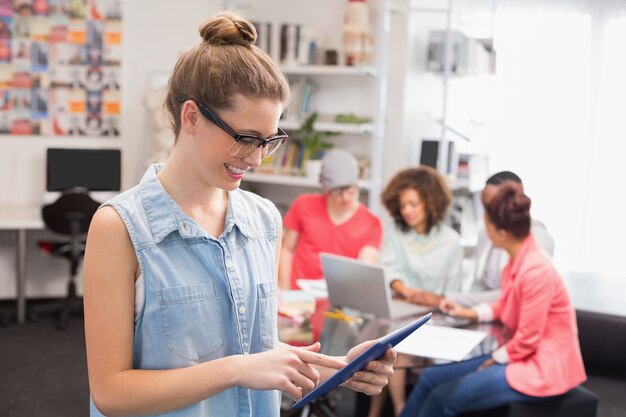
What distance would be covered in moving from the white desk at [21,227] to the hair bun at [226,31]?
4.54 m

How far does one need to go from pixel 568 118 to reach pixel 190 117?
5837mm

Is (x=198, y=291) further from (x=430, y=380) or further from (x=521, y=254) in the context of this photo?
(x=430, y=380)

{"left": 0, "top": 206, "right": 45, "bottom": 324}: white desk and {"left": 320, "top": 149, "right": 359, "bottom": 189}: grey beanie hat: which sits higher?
{"left": 320, "top": 149, "right": 359, "bottom": 189}: grey beanie hat

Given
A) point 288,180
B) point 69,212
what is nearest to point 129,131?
point 69,212

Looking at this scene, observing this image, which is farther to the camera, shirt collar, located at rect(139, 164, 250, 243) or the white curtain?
the white curtain

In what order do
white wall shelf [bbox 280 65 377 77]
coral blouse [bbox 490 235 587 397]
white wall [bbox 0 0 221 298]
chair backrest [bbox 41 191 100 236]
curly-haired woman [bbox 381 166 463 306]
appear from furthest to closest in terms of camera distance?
white wall [bbox 0 0 221 298] < white wall shelf [bbox 280 65 377 77] < chair backrest [bbox 41 191 100 236] < curly-haired woman [bbox 381 166 463 306] < coral blouse [bbox 490 235 587 397]

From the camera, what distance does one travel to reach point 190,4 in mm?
6562

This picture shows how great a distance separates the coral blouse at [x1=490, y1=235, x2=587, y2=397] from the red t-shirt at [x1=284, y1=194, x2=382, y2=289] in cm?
109

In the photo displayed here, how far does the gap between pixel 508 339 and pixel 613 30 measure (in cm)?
419

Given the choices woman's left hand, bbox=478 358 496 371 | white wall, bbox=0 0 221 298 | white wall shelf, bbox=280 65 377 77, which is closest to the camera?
woman's left hand, bbox=478 358 496 371

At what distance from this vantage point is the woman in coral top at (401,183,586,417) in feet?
10.3

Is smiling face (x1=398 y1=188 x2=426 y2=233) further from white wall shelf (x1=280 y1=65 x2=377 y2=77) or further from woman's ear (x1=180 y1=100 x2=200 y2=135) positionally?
woman's ear (x1=180 y1=100 x2=200 y2=135)

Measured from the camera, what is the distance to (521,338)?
3.15m

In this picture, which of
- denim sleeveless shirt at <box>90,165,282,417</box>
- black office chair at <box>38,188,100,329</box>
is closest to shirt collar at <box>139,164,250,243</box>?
denim sleeveless shirt at <box>90,165,282,417</box>
